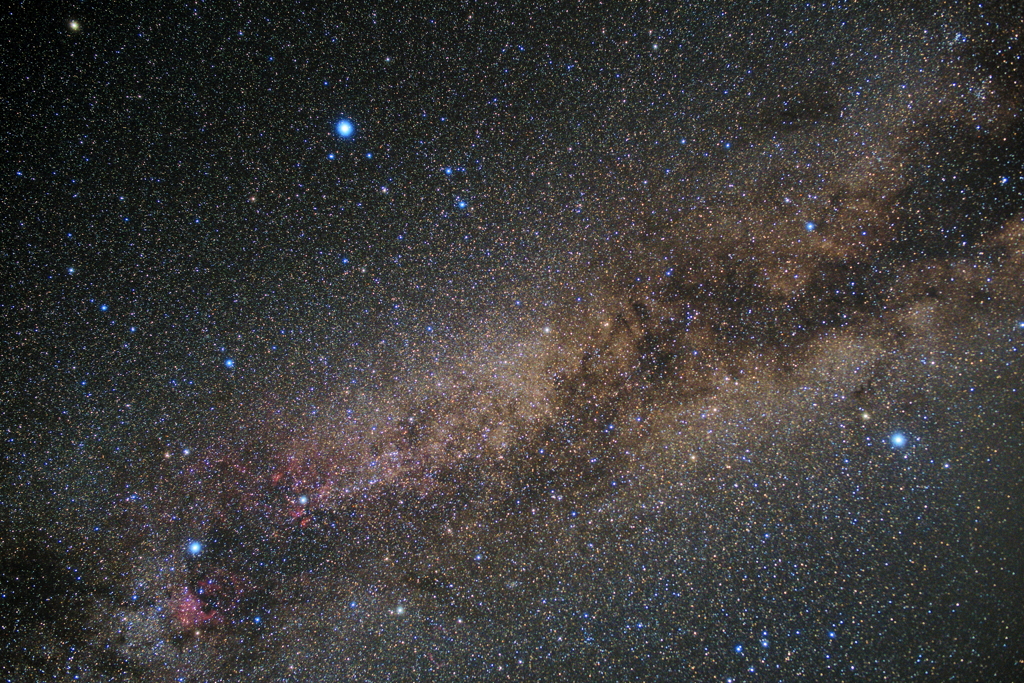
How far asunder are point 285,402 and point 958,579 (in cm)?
299

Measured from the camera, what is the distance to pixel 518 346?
1.63m

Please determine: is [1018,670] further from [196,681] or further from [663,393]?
[196,681]

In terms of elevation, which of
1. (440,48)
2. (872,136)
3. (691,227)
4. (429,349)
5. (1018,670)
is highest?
(440,48)

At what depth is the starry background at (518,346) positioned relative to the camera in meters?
1.47

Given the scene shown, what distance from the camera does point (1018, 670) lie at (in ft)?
5.97

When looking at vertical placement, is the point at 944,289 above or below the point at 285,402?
above

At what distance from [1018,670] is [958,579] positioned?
0.68 metres

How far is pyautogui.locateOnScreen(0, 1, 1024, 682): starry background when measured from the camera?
1.47 m

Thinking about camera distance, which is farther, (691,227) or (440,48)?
(691,227)

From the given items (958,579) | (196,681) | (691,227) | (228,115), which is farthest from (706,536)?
(228,115)

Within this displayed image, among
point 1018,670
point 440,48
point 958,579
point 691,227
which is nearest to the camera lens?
point 440,48

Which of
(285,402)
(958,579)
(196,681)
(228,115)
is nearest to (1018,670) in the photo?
(958,579)

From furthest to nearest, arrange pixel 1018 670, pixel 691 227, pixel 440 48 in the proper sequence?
pixel 1018 670
pixel 691 227
pixel 440 48

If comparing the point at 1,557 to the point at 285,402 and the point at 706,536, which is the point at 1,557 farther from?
the point at 706,536
